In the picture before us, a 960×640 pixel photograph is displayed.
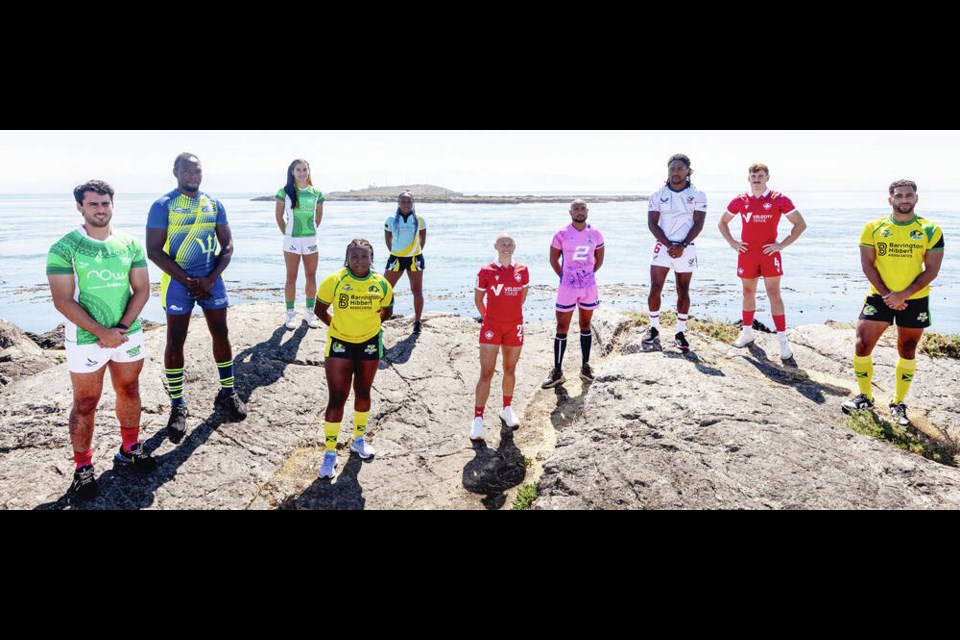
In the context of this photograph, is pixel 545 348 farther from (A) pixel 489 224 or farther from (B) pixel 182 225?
(A) pixel 489 224

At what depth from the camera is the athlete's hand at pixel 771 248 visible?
Answer: 318 inches

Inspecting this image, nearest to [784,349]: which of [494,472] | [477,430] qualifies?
[477,430]

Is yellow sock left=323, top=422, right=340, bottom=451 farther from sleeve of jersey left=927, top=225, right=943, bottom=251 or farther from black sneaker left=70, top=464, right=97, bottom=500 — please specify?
sleeve of jersey left=927, top=225, right=943, bottom=251

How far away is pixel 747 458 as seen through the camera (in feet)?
16.4

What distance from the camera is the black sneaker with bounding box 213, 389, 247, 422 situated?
636 centimetres

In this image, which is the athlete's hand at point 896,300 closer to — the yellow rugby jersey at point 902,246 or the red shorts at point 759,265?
the yellow rugby jersey at point 902,246

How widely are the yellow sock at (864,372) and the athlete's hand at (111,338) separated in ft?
26.4

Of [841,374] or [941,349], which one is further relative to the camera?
[941,349]

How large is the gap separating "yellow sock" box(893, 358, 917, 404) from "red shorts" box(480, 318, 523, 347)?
4.61 meters

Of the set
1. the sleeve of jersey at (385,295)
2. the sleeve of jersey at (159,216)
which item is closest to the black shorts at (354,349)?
the sleeve of jersey at (385,295)

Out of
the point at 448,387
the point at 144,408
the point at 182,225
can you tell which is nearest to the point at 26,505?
the point at 144,408

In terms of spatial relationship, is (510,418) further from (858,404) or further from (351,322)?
(858,404)

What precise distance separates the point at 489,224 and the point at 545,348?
32.1 metres

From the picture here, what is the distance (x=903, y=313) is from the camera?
21.2 feet
